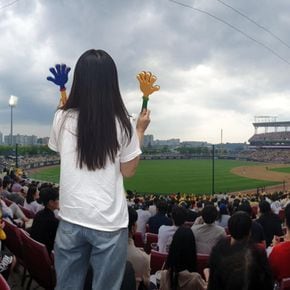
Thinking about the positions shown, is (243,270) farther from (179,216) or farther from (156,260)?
(179,216)

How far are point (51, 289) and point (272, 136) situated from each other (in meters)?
139

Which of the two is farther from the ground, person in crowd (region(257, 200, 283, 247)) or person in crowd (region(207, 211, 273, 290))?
person in crowd (region(207, 211, 273, 290))

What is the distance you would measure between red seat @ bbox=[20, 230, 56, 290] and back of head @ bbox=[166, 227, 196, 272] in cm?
115

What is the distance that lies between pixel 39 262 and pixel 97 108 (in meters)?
2.29

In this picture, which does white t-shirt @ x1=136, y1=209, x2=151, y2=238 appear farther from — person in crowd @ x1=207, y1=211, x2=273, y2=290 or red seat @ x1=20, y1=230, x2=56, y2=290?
person in crowd @ x1=207, y1=211, x2=273, y2=290

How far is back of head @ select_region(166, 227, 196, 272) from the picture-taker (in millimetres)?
3947

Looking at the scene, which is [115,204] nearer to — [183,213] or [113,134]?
[113,134]

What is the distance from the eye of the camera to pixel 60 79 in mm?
2969

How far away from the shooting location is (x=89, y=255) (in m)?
2.52

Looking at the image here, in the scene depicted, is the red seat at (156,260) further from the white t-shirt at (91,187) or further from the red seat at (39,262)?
the white t-shirt at (91,187)

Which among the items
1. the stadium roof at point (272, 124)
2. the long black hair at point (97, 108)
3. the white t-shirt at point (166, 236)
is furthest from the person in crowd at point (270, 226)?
the stadium roof at point (272, 124)

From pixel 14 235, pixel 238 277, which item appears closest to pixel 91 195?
pixel 238 277

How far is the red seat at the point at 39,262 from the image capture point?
3.97m

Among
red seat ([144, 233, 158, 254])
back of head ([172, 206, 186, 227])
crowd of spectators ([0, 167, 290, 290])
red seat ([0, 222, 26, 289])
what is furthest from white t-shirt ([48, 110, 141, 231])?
red seat ([144, 233, 158, 254])
